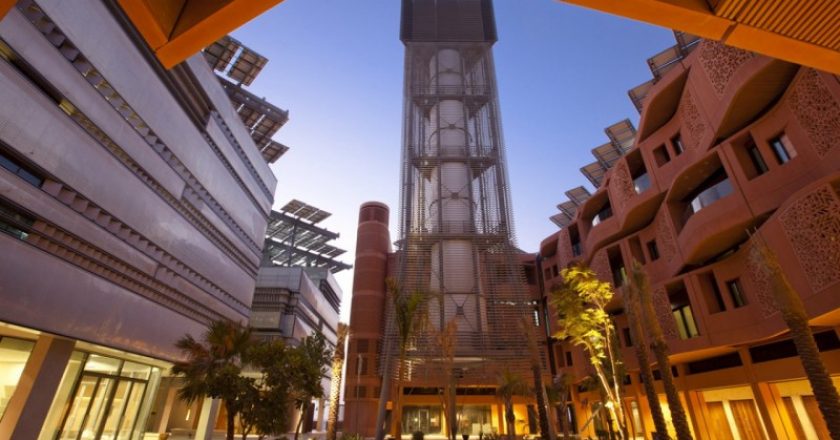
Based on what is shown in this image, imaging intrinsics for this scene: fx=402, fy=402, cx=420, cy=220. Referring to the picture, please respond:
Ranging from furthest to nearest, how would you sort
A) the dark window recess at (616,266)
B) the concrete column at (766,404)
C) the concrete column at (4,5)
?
the dark window recess at (616,266), the concrete column at (766,404), the concrete column at (4,5)

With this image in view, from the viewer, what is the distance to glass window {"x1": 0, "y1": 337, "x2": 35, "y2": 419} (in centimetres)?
1415

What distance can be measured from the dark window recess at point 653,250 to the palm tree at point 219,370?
27013 mm

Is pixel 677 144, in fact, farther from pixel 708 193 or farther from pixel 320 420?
pixel 320 420

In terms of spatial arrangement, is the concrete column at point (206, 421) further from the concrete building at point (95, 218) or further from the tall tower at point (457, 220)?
the tall tower at point (457, 220)

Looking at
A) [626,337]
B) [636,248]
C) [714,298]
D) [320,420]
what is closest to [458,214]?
[636,248]

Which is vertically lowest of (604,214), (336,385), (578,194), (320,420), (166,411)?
(320,420)

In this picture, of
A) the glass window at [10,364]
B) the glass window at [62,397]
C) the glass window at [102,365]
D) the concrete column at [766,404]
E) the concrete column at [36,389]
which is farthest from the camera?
the concrete column at [766,404]

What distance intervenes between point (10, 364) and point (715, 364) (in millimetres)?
34910

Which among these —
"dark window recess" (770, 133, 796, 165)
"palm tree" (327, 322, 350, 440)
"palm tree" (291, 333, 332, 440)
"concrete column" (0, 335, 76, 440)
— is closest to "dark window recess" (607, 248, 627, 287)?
"dark window recess" (770, 133, 796, 165)

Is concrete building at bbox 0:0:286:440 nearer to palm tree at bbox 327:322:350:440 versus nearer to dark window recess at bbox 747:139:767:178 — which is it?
palm tree at bbox 327:322:350:440

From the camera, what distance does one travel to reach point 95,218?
16.6 meters

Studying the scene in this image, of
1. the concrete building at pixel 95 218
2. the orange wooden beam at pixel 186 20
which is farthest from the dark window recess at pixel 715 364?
the concrete building at pixel 95 218

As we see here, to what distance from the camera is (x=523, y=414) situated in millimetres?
42781

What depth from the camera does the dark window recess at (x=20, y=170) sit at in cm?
1308
